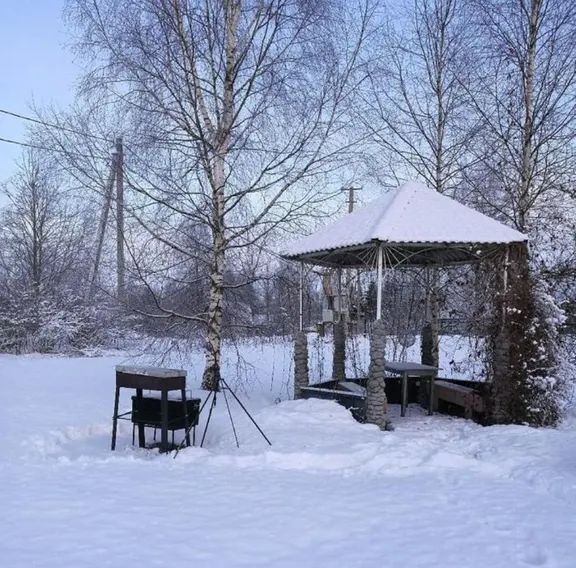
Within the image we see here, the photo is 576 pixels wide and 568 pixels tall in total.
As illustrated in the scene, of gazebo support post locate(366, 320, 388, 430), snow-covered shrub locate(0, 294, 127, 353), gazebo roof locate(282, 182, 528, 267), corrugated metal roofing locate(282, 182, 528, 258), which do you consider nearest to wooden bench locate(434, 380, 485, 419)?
gazebo support post locate(366, 320, 388, 430)

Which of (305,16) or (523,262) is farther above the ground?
(305,16)

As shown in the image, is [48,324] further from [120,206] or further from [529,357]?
[529,357]

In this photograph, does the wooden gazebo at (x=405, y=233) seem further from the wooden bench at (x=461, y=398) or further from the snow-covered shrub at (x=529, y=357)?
the wooden bench at (x=461, y=398)

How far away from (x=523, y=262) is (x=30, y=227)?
17.7 m

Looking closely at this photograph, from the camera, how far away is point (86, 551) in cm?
392

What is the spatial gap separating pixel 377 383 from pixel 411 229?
2.13 meters

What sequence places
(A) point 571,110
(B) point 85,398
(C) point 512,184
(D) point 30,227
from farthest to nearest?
(D) point 30,227, (C) point 512,184, (A) point 571,110, (B) point 85,398

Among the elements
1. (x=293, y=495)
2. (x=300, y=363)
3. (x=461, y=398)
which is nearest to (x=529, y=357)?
(x=461, y=398)

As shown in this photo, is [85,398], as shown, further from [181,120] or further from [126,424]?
[181,120]

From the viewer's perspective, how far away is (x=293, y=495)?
521 centimetres

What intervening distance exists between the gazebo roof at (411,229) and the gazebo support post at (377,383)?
1.20 m

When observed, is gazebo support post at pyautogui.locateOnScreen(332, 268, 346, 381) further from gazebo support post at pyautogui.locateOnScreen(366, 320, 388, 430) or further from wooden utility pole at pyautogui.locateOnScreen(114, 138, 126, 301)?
wooden utility pole at pyautogui.locateOnScreen(114, 138, 126, 301)

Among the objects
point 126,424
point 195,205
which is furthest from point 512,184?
point 126,424

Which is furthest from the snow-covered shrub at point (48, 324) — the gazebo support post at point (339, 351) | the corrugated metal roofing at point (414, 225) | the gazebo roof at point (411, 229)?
the corrugated metal roofing at point (414, 225)
